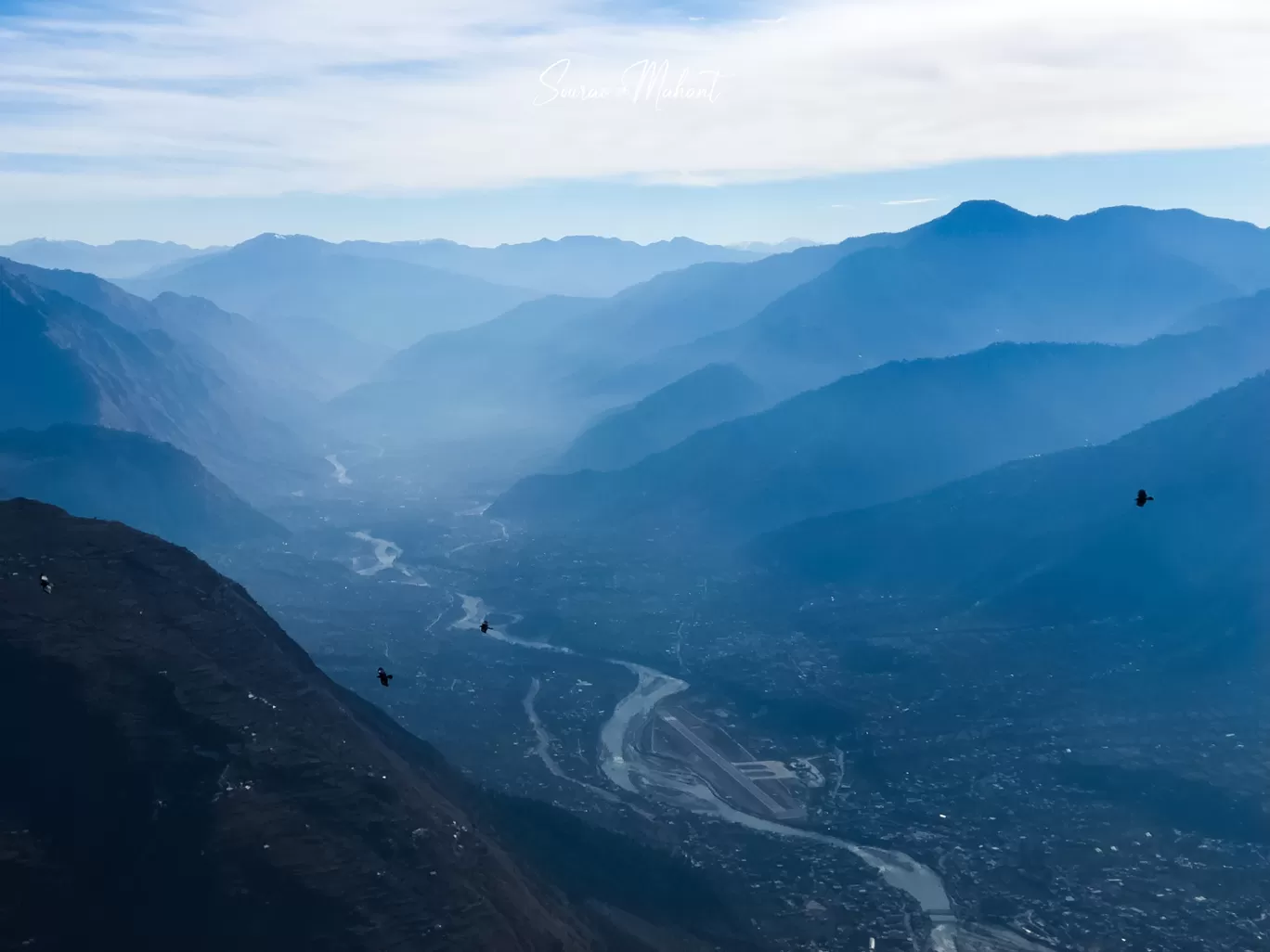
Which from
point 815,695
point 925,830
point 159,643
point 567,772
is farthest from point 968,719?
point 159,643

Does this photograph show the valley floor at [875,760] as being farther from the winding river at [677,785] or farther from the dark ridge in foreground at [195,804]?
the dark ridge in foreground at [195,804]

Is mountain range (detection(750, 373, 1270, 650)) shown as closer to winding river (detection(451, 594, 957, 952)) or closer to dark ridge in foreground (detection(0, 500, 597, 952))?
winding river (detection(451, 594, 957, 952))

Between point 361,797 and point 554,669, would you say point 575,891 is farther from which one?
point 554,669

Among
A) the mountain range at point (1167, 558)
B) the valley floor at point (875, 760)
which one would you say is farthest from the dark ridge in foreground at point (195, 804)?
the mountain range at point (1167, 558)

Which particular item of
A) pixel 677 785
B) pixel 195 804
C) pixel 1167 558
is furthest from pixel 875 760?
pixel 195 804

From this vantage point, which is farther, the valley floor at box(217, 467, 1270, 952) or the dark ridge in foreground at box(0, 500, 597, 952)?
the valley floor at box(217, 467, 1270, 952)

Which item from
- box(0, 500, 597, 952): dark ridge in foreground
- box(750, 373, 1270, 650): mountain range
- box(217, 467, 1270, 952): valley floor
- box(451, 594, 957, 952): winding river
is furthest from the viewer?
box(750, 373, 1270, 650): mountain range

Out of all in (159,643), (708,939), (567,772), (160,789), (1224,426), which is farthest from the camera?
(1224,426)

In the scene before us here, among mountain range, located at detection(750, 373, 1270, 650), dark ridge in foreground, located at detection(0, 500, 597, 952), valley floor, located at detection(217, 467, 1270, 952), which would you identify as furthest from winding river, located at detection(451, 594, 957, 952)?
mountain range, located at detection(750, 373, 1270, 650)

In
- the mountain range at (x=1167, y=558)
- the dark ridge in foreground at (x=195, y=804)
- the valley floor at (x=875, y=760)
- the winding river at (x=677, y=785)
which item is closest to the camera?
the dark ridge in foreground at (x=195, y=804)
